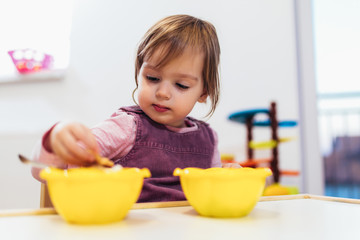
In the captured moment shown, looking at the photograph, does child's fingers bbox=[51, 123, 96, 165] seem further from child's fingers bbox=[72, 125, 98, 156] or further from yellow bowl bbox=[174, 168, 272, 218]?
yellow bowl bbox=[174, 168, 272, 218]

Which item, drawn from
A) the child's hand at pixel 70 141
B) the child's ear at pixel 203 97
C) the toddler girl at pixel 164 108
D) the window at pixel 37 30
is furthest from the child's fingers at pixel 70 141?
the window at pixel 37 30

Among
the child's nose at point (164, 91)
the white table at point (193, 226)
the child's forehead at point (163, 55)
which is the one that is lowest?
the white table at point (193, 226)

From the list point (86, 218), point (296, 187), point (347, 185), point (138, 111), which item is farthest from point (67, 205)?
point (347, 185)

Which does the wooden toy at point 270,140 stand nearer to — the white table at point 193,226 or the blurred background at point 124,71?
the blurred background at point 124,71

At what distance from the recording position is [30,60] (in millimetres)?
1933

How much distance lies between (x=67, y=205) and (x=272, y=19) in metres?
1.83

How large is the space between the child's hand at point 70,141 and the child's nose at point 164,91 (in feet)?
0.99

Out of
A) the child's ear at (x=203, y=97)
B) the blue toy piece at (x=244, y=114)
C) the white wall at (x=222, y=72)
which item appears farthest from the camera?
the white wall at (x=222, y=72)

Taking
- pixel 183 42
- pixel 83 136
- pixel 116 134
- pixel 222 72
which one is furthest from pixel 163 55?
pixel 222 72

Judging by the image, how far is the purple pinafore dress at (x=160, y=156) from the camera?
2.29 feet

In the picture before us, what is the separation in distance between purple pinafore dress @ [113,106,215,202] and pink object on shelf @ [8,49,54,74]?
139 cm

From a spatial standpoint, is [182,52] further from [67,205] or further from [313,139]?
[313,139]

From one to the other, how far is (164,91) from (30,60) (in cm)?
155

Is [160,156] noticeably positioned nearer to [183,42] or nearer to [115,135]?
[115,135]
